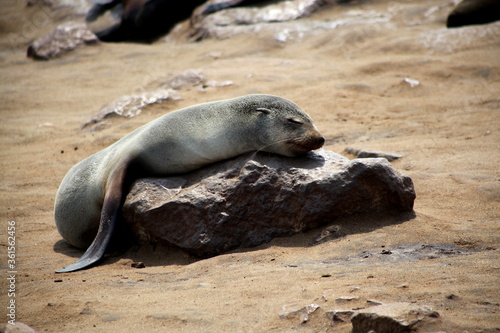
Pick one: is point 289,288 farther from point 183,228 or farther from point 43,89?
point 43,89

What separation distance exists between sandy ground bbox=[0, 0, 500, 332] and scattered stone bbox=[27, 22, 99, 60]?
0.31 metres

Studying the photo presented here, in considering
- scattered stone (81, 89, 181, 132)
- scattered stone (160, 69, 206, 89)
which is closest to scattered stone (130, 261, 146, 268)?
scattered stone (81, 89, 181, 132)

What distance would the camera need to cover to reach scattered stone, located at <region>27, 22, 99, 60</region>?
13984 millimetres

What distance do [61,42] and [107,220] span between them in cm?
1118

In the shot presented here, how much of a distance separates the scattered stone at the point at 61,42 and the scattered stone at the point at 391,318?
43.0 ft

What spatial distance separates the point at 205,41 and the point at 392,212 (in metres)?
10.7

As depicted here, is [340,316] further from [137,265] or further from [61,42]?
[61,42]

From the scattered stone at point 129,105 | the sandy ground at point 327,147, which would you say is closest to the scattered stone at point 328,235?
the sandy ground at point 327,147

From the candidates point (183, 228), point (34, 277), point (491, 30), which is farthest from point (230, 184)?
point (491, 30)

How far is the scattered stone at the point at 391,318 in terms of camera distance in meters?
2.57

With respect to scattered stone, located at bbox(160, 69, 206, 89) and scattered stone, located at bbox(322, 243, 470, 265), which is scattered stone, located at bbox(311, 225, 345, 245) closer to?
scattered stone, located at bbox(322, 243, 470, 265)

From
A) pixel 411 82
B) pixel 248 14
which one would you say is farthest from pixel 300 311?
pixel 248 14

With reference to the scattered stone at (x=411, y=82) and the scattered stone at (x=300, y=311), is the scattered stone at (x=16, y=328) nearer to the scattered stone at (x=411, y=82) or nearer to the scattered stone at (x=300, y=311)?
the scattered stone at (x=300, y=311)

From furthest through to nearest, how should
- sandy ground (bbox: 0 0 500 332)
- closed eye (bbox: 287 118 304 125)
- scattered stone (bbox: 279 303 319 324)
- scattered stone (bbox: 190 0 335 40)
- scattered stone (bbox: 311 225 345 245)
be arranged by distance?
scattered stone (bbox: 190 0 335 40) < closed eye (bbox: 287 118 304 125) < scattered stone (bbox: 311 225 345 245) < sandy ground (bbox: 0 0 500 332) < scattered stone (bbox: 279 303 319 324)
